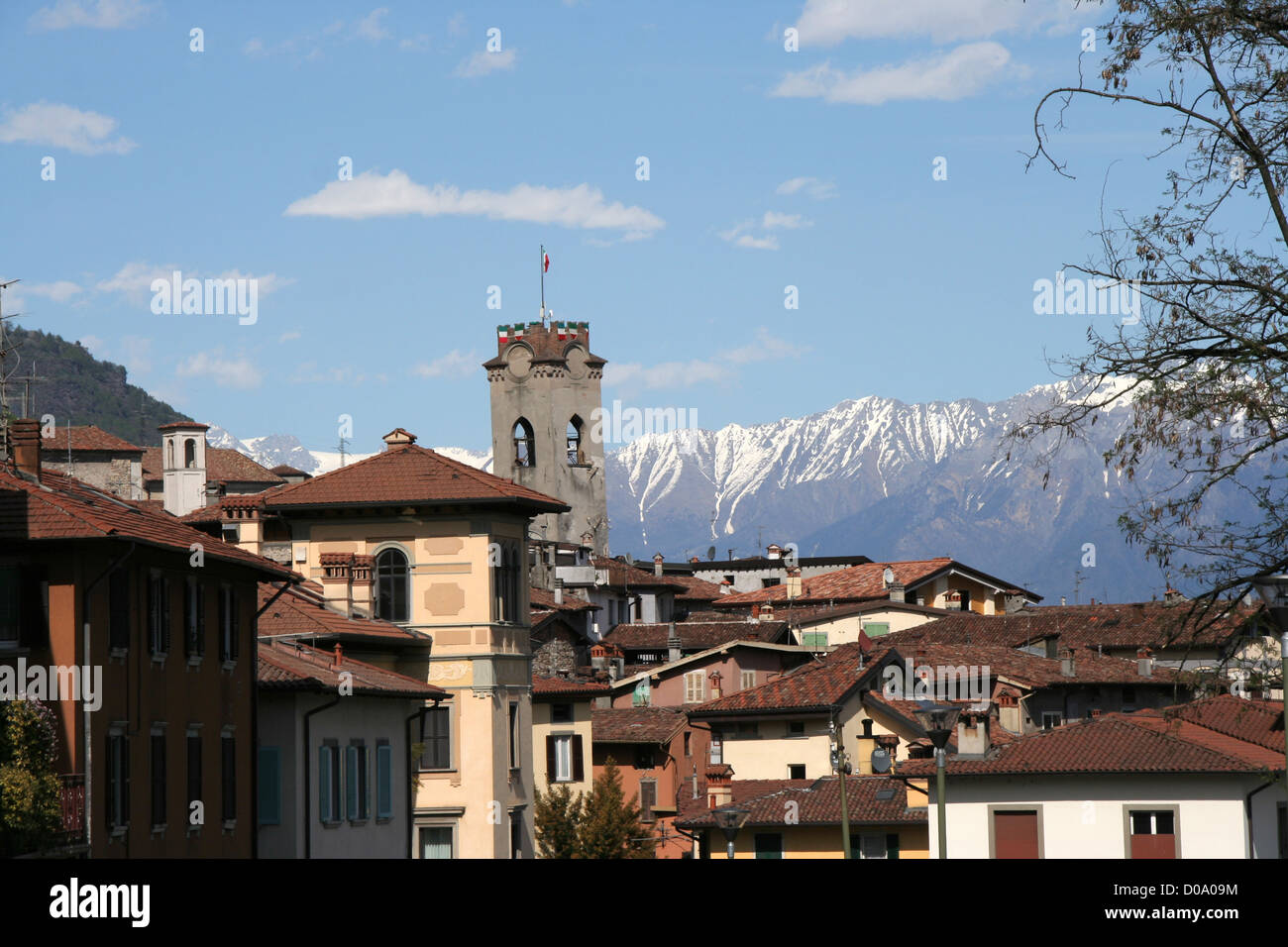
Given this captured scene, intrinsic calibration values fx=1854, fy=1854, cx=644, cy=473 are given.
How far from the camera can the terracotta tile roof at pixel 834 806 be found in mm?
45719

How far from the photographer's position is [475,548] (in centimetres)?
4409

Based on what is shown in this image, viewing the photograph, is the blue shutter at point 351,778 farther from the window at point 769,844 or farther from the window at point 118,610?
the window at point 769,844

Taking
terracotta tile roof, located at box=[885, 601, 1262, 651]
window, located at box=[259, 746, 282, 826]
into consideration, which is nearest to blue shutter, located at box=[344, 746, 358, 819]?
window, located at box=[259, 746, 282, 826]

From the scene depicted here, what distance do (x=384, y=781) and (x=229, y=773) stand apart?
23.0 ft

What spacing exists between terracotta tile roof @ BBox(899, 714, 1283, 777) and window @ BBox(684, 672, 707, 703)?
1093 inches

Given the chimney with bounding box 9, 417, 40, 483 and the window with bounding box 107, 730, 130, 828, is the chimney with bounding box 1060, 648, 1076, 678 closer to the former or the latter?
the chimney with bounding box 9, 417, 40, 483

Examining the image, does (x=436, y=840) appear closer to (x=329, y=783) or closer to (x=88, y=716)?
(x=329, y=783)

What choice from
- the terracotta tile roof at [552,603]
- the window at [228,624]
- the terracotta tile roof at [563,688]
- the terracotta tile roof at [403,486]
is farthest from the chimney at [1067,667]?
the window at [228,624]

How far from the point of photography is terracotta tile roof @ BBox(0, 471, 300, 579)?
25.5 m

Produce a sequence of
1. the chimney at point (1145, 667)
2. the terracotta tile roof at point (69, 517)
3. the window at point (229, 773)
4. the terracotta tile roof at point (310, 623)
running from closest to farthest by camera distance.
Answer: the terracotta tile roof at point (69, 517) → the window at point (229, 773) → the terracotta tile roof at point (310, 623) → the chimney at point (1145, 667)

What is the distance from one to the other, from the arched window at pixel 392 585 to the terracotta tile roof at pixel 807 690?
1582cm

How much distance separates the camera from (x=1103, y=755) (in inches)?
1602

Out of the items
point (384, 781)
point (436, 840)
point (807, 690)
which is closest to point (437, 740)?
point (436, 840)
